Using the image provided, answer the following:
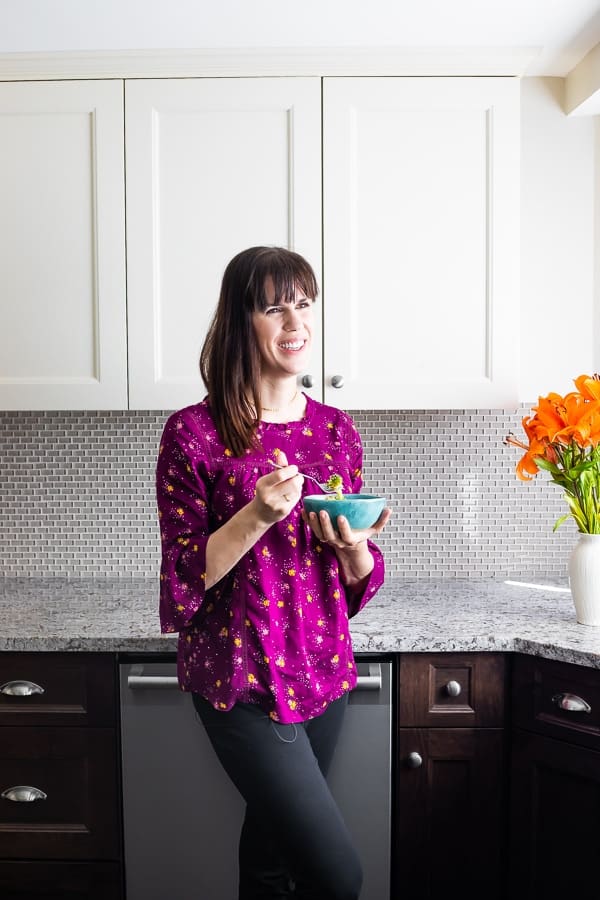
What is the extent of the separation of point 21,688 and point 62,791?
27cm

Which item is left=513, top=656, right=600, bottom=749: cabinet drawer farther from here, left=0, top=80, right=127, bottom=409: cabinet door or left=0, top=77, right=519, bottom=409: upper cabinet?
left=0, top=80, right=127, bottom=409: cabinet door

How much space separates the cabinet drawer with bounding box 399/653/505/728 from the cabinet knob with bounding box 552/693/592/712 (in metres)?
0.14

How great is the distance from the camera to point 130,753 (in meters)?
1.84

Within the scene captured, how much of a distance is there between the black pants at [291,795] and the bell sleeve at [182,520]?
19cm

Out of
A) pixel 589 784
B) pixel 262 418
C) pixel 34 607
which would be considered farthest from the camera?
pixel 34 607

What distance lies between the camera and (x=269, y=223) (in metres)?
2.06

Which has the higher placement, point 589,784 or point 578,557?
point 578,557

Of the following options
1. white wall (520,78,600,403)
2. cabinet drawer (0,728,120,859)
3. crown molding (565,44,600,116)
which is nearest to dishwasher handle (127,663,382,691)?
cabinet drawer (0,728,120,859)

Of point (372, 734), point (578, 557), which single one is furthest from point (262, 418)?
point (578, 557)

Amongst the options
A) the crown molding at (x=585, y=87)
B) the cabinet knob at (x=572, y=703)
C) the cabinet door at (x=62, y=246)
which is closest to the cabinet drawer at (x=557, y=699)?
the cabinet knob at (x=572, y=703)

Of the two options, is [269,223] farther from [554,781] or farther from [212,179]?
[554,781]

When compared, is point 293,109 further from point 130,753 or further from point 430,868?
point 430,868

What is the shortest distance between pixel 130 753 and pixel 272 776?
2.07 feet

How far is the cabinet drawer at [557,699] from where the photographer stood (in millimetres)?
1722
